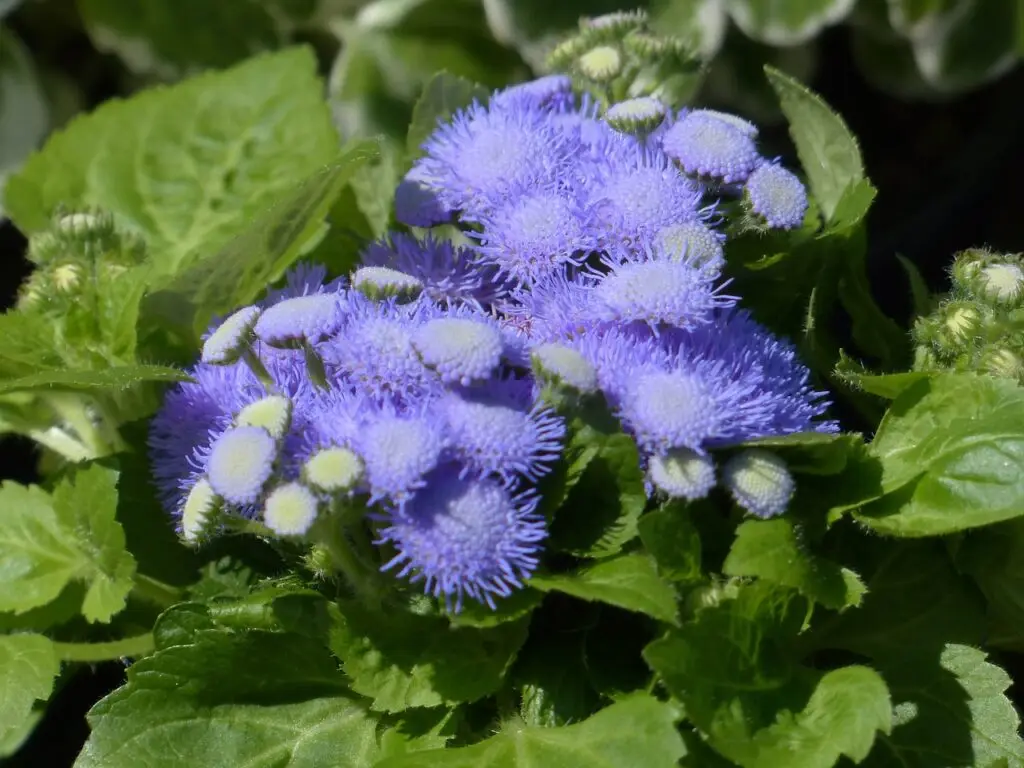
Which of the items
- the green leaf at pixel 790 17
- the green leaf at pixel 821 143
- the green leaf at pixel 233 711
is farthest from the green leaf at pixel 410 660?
the green leaf at pixel 790 17

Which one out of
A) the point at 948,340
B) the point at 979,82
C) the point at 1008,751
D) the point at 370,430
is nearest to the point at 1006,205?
the point at 979,82

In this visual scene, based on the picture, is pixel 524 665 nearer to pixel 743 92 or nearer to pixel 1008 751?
pixel 1008 751

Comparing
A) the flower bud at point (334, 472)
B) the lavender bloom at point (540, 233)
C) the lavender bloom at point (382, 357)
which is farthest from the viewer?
the lavender bloom at point (540, 233)

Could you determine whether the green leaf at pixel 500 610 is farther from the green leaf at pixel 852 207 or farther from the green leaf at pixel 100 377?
the green leaf at pixel 852 207

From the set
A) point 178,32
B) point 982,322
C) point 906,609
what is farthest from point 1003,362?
point 178,32

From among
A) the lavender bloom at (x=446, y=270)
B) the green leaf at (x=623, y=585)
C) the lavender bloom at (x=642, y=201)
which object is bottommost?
the green leaf at (x=623, y=585)

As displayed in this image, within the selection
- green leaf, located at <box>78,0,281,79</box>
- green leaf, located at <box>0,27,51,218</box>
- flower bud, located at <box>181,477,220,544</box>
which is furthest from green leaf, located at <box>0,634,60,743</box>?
green leaf, located at <box>78,0,281,79</box>

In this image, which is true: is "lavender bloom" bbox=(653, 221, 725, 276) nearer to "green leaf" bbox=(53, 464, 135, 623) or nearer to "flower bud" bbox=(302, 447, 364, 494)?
"flower bud" bbox=(302, 447, 364, 494)
